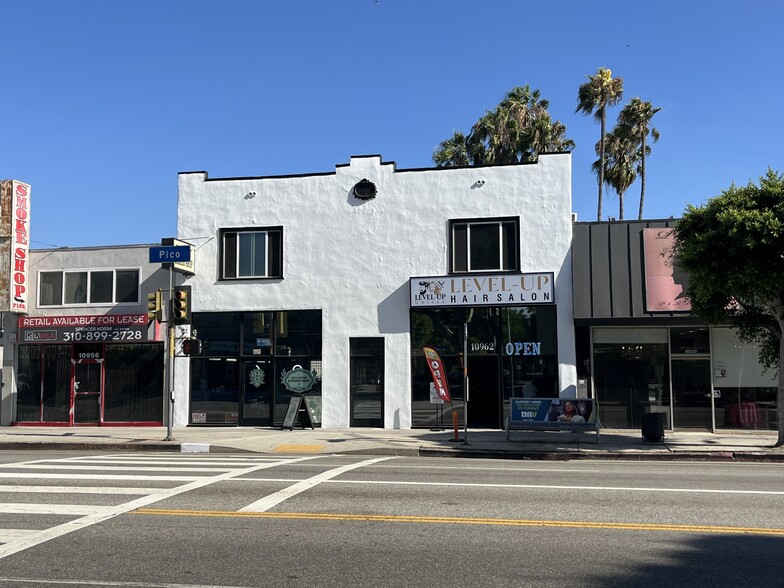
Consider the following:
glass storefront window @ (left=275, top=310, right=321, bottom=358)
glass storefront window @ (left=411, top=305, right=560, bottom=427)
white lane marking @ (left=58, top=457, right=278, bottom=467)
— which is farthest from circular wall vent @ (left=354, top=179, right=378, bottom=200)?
white lane marking @ (left=58, top=457, right=278, bottom=467)

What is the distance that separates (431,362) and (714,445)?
6916 mm

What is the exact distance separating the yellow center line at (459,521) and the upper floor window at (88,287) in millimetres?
15080

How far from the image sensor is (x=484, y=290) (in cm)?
2070

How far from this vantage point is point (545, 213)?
20922 millimetres

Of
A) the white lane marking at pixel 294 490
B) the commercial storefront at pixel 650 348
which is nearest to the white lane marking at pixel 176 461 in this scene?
the white lane marking at pixel 294 490

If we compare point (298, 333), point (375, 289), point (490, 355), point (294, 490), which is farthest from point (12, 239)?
point (294, 490)

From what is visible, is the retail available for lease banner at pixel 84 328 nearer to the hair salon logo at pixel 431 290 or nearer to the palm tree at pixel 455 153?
the hair salon logo at pixel 431 290

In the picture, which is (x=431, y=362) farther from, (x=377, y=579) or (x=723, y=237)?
(x=377, y=579)

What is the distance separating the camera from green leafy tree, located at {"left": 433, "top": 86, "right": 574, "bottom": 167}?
33.9 m

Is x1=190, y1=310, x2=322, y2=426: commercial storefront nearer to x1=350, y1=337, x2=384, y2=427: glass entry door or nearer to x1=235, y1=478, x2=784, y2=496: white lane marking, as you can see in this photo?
x1=350, y1=337, x2=384, y2=427: glass entry door

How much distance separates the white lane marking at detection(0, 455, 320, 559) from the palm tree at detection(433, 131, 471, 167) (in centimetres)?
2673

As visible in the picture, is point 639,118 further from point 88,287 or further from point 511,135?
→ point 88,287

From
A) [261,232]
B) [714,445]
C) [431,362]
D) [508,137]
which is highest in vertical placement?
[508,137]

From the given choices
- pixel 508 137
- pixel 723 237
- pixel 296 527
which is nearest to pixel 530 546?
pixel 296 527
